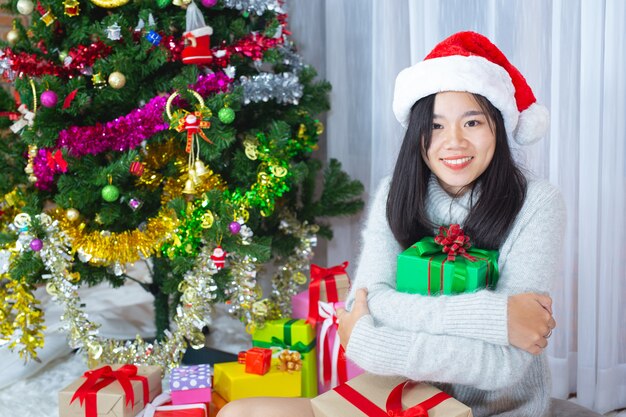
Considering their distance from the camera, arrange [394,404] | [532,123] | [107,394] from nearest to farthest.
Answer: [394,404], [532,123], [107,394]

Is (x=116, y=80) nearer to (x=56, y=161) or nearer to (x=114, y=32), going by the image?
(x=114, y=32)

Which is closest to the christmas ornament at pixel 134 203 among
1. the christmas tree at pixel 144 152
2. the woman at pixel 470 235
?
the christmas tree at pixel 144 152

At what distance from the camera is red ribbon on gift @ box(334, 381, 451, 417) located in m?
1.08

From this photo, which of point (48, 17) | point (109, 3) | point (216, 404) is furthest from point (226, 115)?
point (216, 404)

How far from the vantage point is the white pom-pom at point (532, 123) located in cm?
134

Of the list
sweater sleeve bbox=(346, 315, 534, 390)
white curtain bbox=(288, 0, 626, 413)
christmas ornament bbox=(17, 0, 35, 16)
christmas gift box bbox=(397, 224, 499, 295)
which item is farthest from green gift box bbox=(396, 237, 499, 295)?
christmas ornament bbox=(17, 0, 35, 16)

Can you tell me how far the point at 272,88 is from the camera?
1943 millimetres

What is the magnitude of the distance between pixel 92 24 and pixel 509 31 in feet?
3.97

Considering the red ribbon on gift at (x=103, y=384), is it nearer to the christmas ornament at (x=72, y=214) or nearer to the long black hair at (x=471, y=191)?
the christmas ornament at (x=72, y=214)

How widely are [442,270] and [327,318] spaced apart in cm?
76

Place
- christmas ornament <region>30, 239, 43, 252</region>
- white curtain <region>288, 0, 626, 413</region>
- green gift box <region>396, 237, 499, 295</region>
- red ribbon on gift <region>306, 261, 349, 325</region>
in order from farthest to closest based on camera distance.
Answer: red ribbon on gift <region>306, 261, 349, 325</region>
christmas ornament <region>30, 239, 43, 252</region>
white curtain <region>288, 0, 626, 413</region>
green gift box <region>396, 237, 499, 295</region>

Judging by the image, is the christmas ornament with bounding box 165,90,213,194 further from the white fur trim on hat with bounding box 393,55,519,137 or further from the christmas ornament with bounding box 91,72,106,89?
the white fur trim on hat with bounding box 393,55,519,137

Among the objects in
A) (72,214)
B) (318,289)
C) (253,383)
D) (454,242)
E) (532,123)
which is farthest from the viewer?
(318,289)

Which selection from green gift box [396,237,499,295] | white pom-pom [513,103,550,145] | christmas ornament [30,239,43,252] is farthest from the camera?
christmas ornament [30,239,43,252]
